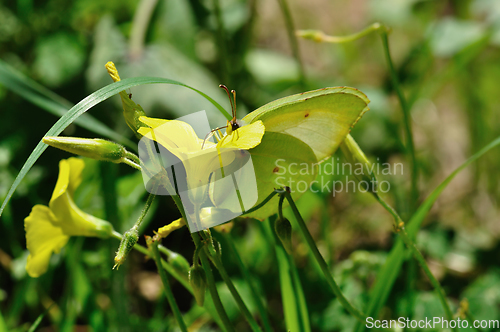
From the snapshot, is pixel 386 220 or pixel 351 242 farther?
pixel 386 220

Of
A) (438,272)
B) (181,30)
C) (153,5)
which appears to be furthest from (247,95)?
(438,272)

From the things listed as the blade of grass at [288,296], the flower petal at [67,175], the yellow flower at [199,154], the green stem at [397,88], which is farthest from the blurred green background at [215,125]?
the yellow flower at [199,154]

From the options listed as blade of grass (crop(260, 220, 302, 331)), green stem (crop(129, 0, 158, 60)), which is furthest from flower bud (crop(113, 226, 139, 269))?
green stem (crop(129, 0, 158, 60))

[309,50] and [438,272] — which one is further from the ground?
[309,50]

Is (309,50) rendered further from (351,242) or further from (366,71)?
(351,242)

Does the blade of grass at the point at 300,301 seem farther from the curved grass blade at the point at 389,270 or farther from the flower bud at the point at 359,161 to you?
the flower bud at the point at 359,161

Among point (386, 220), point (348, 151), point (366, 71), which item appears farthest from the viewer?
point (366, 71)

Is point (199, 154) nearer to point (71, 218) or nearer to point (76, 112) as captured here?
point (76, 112)
